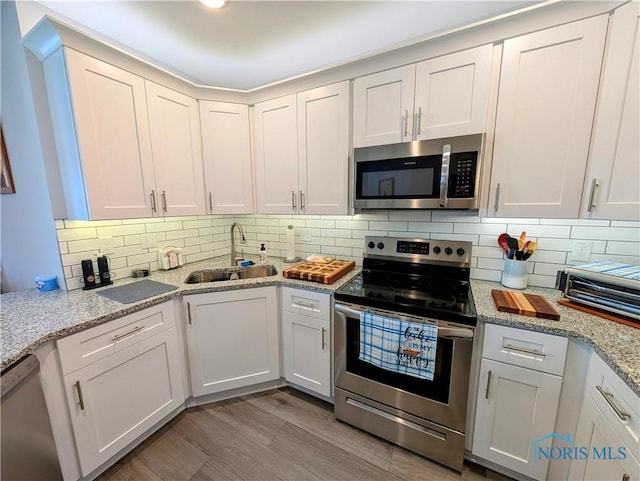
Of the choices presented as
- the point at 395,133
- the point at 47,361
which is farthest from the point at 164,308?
the point at 395,133

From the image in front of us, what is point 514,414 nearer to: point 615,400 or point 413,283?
point 615,400

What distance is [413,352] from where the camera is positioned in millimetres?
1370

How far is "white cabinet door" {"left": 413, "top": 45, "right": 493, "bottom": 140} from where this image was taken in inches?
55.1

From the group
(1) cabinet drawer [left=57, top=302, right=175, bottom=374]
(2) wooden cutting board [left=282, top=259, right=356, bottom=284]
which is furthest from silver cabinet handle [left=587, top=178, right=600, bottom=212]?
(1) cabinet drawer [left=57, top=302, right=175, bottom=374]

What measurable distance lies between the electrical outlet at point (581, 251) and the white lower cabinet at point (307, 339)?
5.04ft

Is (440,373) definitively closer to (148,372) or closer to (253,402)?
(253,402)

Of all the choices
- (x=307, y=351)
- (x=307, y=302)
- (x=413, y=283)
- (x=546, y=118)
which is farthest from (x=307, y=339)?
(x=546, y=118)

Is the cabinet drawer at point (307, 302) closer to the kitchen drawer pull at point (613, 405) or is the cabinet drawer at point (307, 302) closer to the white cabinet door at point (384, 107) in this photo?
the white cabinet door at point (384, 107)

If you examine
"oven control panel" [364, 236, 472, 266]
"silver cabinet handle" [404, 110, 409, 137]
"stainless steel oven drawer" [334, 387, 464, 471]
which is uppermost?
"silver cabinet handle" [404, 110, 409, 137]

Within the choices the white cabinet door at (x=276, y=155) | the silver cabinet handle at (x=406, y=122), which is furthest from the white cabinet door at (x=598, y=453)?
the white cabinet door at (x=276, y=155)

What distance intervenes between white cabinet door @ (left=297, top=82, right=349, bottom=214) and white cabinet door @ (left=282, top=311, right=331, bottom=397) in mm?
848

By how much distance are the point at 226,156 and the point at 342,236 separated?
1212 millimetres

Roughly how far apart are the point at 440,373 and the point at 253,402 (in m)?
1.41

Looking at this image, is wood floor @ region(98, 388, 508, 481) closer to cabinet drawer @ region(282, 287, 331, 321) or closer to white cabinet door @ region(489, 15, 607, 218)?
cabinet drawer @ region(282, 287, 331, 321)
